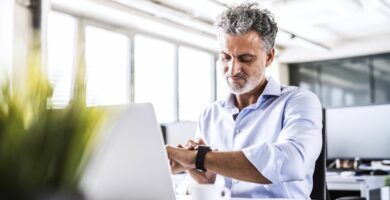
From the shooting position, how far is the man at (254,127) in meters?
1.34

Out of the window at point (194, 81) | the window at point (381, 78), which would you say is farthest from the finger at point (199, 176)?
the window at point (381, 78)

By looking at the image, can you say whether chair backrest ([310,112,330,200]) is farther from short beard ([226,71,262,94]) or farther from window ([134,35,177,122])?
window ([134,35,177,122])

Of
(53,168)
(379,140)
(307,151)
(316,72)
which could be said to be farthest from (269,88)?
(316,72)

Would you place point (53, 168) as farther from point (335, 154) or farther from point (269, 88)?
point (335, 154)

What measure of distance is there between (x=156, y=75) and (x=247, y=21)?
15.8 ft

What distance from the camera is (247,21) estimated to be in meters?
1.67

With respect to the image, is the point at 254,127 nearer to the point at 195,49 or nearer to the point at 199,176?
the point at 199,176

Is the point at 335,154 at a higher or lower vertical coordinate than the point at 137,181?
lower

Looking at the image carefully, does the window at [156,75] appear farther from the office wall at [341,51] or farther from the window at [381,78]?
the window at [381,78]

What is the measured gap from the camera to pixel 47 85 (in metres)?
0.46

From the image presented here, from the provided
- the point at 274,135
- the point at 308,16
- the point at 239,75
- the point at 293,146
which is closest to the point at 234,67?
the point at 239,75

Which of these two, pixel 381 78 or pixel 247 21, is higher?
pixel 381 78

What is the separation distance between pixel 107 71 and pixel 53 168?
16.8 ft

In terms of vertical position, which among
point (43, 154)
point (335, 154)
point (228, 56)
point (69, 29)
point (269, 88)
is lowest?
point (335, 154)
